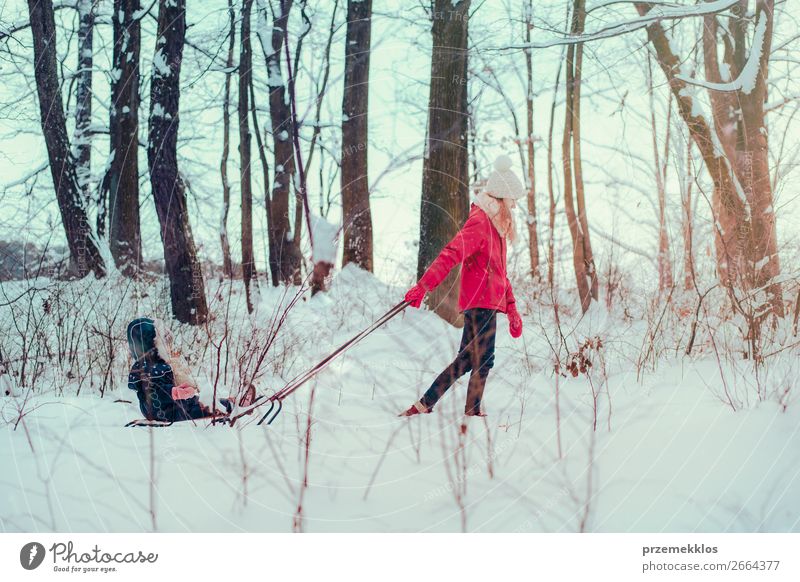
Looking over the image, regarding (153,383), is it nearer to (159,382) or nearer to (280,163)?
(159,382)

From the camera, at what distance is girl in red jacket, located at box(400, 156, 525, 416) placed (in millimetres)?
2848

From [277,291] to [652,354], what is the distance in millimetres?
2148

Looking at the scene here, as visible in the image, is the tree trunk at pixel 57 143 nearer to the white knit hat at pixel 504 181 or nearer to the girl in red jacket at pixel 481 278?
the girl in red jacket at pixel 481 278

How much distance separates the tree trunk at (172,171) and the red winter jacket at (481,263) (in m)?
2.16

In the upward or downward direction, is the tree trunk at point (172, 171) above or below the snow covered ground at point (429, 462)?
above

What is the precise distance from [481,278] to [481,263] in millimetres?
76

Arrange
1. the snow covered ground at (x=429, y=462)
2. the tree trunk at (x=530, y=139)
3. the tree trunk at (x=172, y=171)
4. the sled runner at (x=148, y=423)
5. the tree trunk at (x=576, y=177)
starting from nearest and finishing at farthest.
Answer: the snow covered ground at (x=429, y=462)
the sled runner at (x=148, y=423)
the tree trunk at (x=530, y=139)
the tree trunk at (x=576, y=177)
the tree trunk at (x=172, y=171)

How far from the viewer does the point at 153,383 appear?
2.73 metres

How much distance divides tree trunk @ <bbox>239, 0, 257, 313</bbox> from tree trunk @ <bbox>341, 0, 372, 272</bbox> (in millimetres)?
549

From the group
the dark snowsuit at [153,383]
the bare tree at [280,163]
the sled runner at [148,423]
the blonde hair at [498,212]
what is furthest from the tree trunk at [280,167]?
the blonde hair at [498,212]

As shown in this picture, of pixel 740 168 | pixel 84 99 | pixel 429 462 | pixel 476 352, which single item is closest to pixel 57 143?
pixel 84 99

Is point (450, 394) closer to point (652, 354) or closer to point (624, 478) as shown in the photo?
point (624, 478)

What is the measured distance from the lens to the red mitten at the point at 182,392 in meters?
2.69
